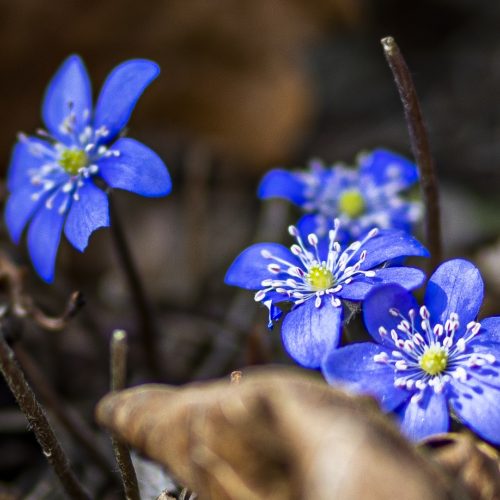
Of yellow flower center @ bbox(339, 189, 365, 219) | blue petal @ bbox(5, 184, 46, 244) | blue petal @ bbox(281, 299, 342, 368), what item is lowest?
blue petal @ bbox(281, 299, 342, 368)

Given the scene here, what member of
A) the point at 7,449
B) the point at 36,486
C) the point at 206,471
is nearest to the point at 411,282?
the point at 206,471

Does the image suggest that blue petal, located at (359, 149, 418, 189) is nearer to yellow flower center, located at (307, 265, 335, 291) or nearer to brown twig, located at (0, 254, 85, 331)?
yellow flower center, located at (307, 265, 335, 291)

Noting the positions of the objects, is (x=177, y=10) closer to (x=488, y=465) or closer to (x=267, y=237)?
(x=267, y=237)

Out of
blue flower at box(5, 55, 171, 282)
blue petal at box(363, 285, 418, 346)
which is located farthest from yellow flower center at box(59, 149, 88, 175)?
blue petal at box(363, 285, 418, 346)

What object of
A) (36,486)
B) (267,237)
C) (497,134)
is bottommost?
(36,486)

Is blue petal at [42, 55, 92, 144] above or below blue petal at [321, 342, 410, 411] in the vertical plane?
above
